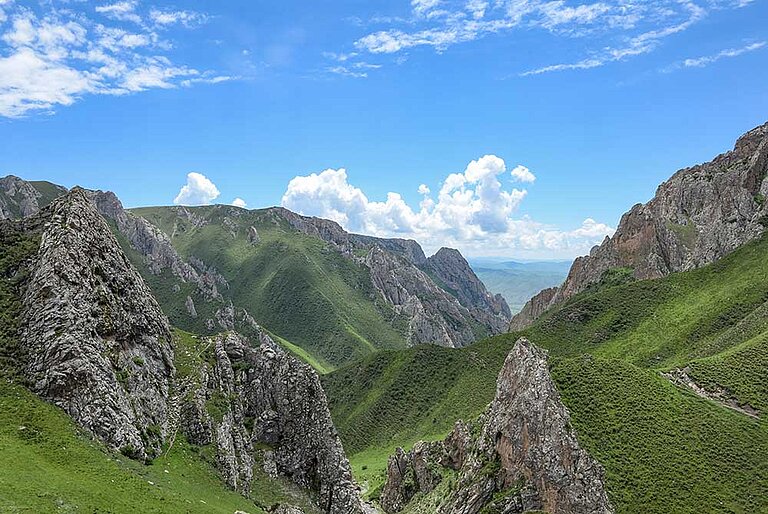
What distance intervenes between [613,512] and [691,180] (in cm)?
17338

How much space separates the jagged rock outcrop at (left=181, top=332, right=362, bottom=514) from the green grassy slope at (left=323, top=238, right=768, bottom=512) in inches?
1121

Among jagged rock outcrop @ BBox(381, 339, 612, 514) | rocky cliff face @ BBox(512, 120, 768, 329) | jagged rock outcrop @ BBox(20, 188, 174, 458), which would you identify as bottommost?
jagged rock outcrop @ BBox(381, 339, 612, 514)

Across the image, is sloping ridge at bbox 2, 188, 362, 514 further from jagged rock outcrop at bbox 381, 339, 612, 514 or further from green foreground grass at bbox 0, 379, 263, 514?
jagged rock outcrop at bbox 381, 339, 612, 514

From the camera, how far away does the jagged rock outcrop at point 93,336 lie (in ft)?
126

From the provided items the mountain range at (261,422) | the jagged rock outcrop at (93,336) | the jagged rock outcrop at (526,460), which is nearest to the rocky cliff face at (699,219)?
the mountain range at (261,422)

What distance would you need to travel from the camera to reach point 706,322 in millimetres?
103062

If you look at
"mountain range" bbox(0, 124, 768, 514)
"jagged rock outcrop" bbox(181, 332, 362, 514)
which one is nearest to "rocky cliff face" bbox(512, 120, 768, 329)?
"mountain range" bbox(0, 124, 768, 514)

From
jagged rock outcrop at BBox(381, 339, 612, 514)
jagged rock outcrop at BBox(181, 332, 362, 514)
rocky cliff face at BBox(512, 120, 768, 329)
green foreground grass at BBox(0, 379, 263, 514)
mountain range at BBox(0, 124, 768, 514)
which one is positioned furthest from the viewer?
rocky cliff face at BBox(512, 120, 768, 329)

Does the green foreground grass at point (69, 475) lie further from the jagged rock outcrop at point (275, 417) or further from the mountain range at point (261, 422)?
the jagged rock outcrop at point (275, 417)

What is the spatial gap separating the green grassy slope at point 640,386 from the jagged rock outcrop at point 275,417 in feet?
93.4

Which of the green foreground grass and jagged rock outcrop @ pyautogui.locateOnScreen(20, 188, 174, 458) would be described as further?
jagged rock outcrop @ pyautogui.locateOnScreen(20, 188, 174, 458)

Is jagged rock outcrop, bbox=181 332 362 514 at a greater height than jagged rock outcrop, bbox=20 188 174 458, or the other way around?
jagged rock outcrop, bbox=20 188 174 458

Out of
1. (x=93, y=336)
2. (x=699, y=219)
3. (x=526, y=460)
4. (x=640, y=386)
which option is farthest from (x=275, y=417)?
(x=699, y=219)

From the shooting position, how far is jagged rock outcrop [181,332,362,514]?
52438 mm
